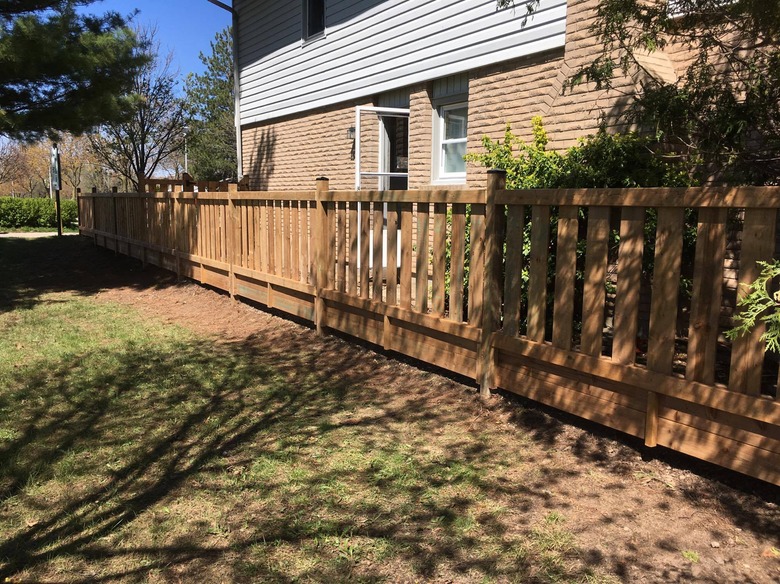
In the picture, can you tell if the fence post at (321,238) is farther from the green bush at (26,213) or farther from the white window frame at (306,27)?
the green bush at (26,213)

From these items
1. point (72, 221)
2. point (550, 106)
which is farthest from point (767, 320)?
point (72, 221)

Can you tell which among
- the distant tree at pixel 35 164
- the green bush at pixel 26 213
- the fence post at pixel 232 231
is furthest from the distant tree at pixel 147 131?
the distant tree at pixel 35 164

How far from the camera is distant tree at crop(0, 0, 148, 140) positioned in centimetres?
827

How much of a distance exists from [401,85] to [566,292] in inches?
243

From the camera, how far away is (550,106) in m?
6.74

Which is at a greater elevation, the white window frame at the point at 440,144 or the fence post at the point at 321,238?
the white window frame at the point at 440,144

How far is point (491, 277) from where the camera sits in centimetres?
429

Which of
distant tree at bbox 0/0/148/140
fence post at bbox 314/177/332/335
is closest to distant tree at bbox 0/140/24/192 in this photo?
distant tree at bbox 0/0/148/140

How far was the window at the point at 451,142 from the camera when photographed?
8516 millimetres

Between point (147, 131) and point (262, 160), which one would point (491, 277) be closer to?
point (262, 160)

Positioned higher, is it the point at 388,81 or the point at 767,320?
the point at 388,81

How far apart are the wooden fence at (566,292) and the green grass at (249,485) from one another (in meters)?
0.62

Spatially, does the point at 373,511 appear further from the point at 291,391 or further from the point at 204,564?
the point at 291,391

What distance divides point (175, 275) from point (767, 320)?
9.39 meters
